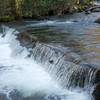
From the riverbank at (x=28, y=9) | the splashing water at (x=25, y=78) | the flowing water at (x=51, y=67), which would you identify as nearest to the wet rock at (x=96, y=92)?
the flowing water at (x=51, y=67)

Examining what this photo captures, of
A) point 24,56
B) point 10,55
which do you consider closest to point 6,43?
point 10,55

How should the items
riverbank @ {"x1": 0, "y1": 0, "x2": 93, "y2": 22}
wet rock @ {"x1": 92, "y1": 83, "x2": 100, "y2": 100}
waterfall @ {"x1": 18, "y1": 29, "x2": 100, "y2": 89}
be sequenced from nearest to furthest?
wet rock @ {"x1": 92, "y1": 83, "x2": 100, "y2": 100}
waterfall @ {"x1": 18, "y1": 29, "x2": 100, "y2": 89}
riverbank @ {"x1": 0, "y1": 0, "x2": 93, "y2": 22}

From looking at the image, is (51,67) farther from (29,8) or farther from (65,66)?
(29,8)

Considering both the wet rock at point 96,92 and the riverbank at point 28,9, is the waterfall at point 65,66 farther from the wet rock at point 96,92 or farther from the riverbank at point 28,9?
the riverbank at point 28,9

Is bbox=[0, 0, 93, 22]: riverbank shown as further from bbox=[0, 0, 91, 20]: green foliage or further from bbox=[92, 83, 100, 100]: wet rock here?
bbox=[92, 83, 100, 100]: wet rock

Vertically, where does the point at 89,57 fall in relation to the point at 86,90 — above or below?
above

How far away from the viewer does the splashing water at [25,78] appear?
9211 millimetres

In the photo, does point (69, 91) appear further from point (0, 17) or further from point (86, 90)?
point (0, 17)

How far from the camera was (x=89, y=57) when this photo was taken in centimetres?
1004

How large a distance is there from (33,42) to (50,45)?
51.0 inches

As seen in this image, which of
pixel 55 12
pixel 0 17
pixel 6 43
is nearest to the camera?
pixel 6 43

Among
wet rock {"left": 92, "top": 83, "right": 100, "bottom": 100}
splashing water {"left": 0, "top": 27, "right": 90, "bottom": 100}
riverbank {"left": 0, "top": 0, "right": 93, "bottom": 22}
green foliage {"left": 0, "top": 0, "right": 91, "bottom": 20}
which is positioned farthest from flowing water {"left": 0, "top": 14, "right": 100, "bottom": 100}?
green foliage {"left": 0, "top": 0, "right": 91, "bottom": 20}

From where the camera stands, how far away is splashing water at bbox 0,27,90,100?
9.21 meters

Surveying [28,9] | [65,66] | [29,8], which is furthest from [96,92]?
[29,8]
